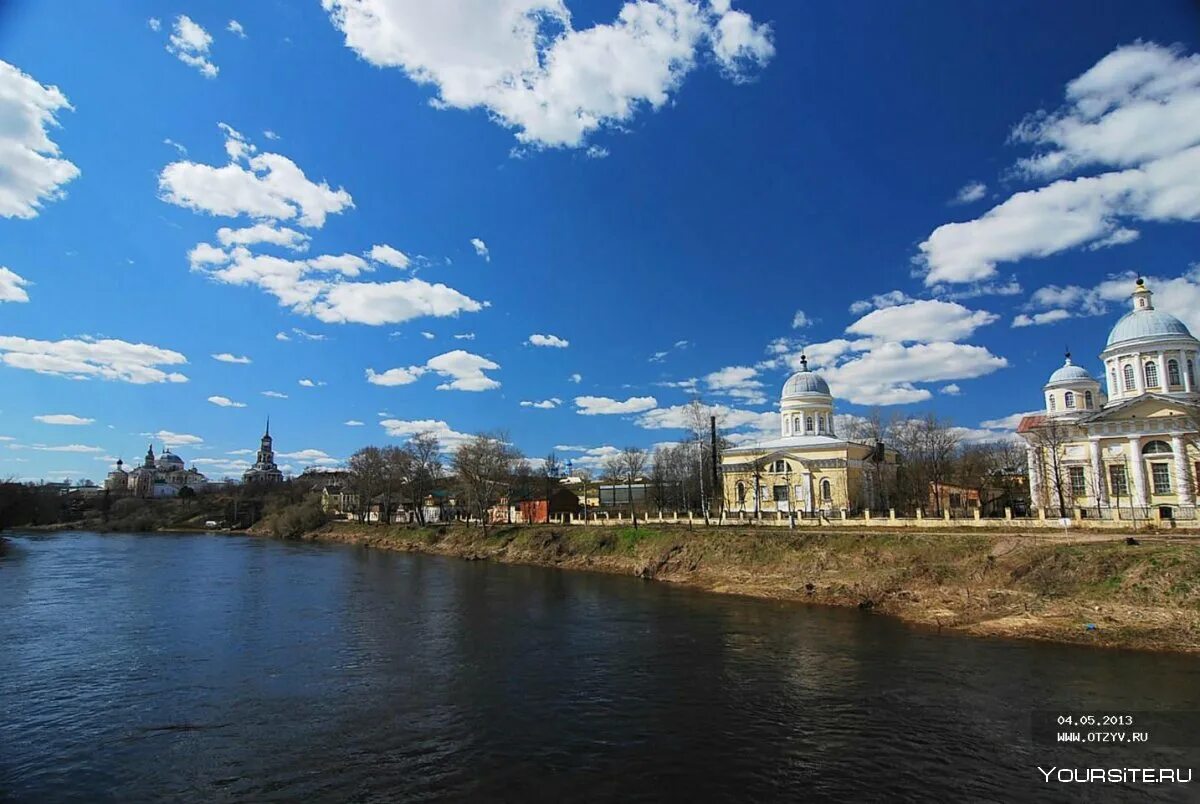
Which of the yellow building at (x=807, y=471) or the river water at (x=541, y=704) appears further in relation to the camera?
the yellow building at (x=807, y=471)

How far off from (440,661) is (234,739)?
25.4ft

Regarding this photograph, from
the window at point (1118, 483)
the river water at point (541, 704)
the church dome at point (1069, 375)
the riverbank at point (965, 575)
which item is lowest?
the river water at point (541, 704)

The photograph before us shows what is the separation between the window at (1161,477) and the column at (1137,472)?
609mm

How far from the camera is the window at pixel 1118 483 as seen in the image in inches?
1806

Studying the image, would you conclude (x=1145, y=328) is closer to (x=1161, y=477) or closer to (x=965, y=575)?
(x=1161, y=477)

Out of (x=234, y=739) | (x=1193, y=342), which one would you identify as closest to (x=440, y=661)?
(x=234, y=739)

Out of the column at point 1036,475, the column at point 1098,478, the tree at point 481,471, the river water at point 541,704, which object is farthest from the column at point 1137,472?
the tree at point 481,471

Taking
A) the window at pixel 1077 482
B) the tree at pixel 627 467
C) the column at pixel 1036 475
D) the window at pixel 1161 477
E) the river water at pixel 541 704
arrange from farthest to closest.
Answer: the tree at pixel 627 467 → the column at pixel 1036 475 → the window at pixel 1077 482 → the window at pixel 1161 477 → the river water at pixel 541 704

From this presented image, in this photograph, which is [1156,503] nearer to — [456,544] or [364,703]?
[364,703]

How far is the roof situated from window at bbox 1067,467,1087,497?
41.4ft

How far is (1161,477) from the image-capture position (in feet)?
146

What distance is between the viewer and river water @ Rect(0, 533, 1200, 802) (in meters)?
12.4

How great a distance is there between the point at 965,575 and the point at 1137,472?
2441cm

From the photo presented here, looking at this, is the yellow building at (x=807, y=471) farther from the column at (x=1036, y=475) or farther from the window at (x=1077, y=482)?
the window at (x=1077, y=482)
